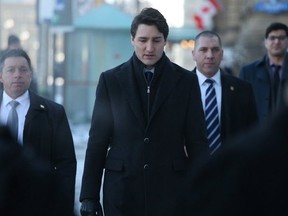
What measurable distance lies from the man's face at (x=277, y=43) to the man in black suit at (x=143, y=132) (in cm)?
403

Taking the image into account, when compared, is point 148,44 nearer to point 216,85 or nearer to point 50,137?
point 50,137

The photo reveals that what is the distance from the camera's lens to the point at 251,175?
291 centimetres

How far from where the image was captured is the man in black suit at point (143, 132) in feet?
22.1

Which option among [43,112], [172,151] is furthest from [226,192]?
[43,112]

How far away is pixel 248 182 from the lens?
9.55ft

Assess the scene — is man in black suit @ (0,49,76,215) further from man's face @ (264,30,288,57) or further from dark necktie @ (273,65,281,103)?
man's face @ (264,30,288,57)

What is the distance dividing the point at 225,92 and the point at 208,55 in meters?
0.49

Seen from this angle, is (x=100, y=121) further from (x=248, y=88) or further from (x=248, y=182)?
(x=248, y=182)

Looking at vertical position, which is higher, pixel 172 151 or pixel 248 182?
pixel 248 182

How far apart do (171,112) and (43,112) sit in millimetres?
920

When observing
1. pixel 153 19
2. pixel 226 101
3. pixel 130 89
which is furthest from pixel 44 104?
pixel 226 101

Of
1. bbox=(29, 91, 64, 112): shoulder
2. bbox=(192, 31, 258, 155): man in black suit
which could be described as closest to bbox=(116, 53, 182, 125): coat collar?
bbox=(29, 91, 64, 112): shoulder

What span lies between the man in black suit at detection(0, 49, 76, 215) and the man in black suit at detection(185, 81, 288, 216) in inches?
156

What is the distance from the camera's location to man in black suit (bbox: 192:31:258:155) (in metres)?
8.30
